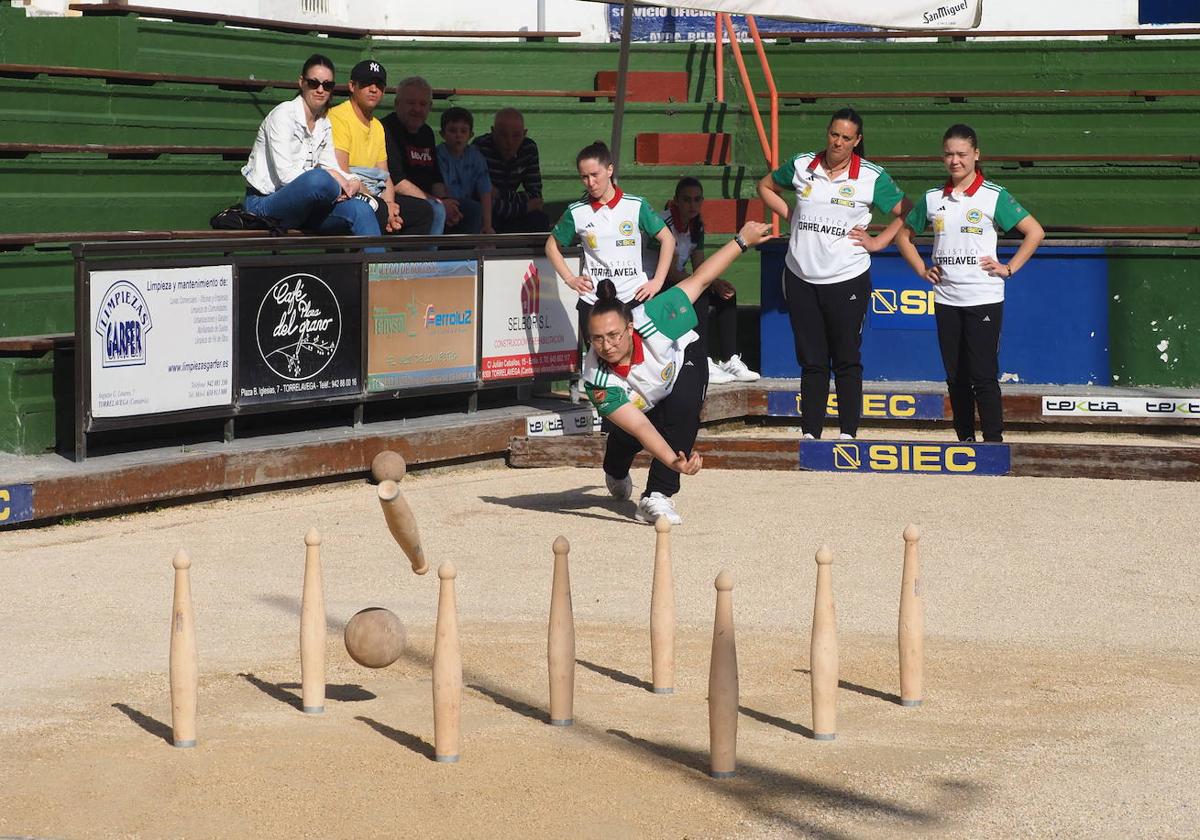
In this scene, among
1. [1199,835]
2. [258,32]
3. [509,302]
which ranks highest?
[258,32]

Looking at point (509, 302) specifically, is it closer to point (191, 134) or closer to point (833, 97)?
point (191, 134)

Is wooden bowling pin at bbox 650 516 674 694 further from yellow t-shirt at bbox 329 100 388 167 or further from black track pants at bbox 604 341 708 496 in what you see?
yellow t-shirt at bbox 329 100 388 167

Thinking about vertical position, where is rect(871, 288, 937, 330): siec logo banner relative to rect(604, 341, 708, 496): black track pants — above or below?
above

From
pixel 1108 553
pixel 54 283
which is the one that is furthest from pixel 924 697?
pixel 54 283

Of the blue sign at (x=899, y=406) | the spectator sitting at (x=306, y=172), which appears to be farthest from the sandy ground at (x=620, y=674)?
the blue sign at (x=899, y=406)

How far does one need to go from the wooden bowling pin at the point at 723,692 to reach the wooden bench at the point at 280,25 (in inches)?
445

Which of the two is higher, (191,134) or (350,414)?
(191,134)

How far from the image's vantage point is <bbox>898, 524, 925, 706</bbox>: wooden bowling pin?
6930 millimetres

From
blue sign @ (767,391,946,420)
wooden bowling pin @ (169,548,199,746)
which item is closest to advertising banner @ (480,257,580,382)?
blue sign @ (767,391,946,420)

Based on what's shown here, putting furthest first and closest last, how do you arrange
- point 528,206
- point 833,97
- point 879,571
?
point 833,97 → point 528,206 → point 879,571

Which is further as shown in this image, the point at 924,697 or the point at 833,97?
the point at 833,97

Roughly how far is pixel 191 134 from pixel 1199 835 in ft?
38.2

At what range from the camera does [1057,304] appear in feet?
49.3

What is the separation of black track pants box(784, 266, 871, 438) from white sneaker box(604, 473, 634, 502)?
1.50 meters
